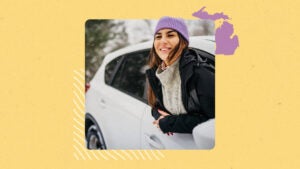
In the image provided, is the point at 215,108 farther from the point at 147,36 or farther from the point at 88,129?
the point at 88,129

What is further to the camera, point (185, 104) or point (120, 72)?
point (120, 72)

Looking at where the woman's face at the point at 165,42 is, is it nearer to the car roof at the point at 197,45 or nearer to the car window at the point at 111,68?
the car roof at the point at 197,45

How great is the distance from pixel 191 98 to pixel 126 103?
47 cm

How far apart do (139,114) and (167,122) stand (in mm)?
203

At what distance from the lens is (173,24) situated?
254 centimetres

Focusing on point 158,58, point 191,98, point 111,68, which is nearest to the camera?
point 191,98

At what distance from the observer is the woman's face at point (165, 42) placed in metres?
2.50

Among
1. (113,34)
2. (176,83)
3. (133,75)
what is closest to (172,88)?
(176,83)

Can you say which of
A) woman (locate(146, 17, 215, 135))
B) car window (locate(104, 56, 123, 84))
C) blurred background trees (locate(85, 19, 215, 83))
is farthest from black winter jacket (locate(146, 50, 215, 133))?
car window (locate(104, 56, 123, 84))

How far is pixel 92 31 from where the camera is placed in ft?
8.54

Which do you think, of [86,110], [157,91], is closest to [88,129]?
[86,110]

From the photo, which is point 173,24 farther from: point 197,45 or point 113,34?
point 113,34

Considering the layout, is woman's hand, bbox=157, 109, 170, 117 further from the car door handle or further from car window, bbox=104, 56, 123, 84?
car window, bbox=104, 56, 123, 84

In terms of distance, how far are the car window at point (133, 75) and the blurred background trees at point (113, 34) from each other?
110 millimetres
